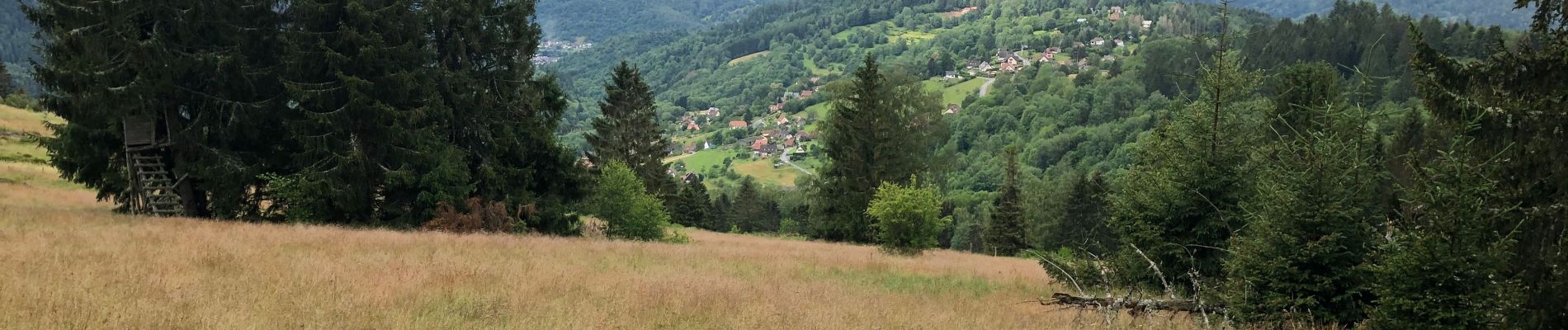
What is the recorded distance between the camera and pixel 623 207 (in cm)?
2347

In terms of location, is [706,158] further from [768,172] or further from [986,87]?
[986,87]

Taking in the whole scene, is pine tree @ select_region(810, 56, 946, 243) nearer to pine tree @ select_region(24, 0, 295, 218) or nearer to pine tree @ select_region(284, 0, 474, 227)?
pine tree @ select_region(284, 0, 474, 227)

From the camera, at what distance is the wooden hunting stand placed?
17969mm

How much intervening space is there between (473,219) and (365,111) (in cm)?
354

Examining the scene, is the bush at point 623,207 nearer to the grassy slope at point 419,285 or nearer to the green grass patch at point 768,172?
the grassy slope at point 419,285

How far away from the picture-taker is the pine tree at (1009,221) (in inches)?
1902

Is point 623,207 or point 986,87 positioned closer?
point 623,207

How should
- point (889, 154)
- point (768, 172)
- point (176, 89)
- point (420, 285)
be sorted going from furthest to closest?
point (768, 172) → point (889, 154) → point (176, 89) → point (420, 285)

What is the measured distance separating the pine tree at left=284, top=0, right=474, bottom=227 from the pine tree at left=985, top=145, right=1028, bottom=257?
35542 mm

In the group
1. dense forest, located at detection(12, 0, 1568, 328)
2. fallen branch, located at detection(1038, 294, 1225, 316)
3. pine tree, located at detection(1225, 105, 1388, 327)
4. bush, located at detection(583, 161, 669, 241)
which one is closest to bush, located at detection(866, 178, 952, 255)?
dense forest, located at detection(12, 0, 1568, 328)

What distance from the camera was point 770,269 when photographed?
47.3 feet

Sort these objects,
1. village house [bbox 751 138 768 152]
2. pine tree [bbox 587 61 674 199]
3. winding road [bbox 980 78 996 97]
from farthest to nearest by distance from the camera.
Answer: village house [bbox 751 138 768 152], winding road [bbox 980 78 996 97], pine tree [bbox 587 61 674 199]

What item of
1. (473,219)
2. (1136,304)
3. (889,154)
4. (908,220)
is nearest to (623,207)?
(473,219)

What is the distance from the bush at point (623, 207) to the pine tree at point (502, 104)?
0.93 meters
